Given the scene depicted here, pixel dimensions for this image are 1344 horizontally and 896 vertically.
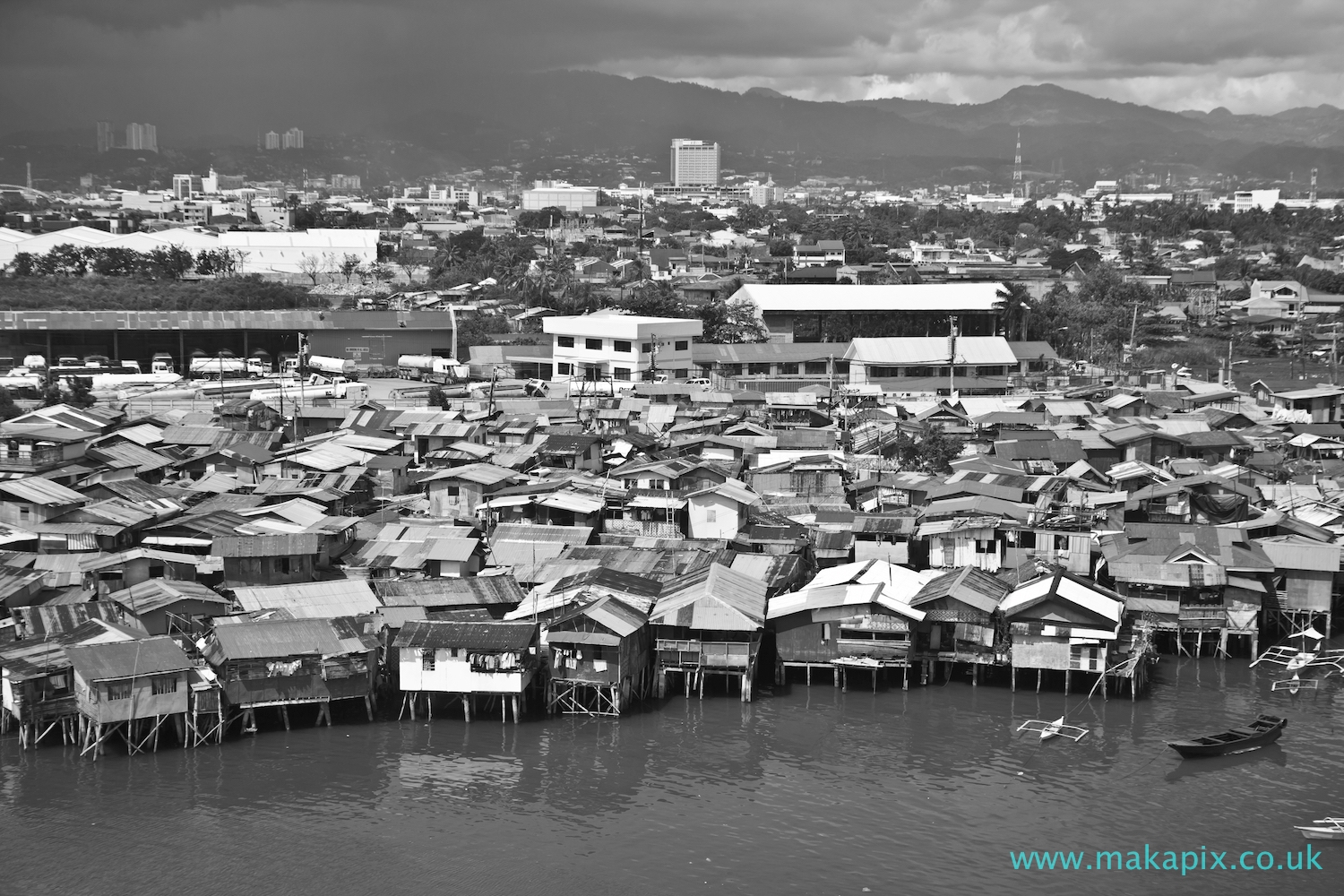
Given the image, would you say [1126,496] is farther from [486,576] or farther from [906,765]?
[486,576]

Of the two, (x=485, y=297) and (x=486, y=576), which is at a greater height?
(x=485, y=297)

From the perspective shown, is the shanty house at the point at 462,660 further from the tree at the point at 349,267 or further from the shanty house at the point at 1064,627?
the tree at the point at 349,267

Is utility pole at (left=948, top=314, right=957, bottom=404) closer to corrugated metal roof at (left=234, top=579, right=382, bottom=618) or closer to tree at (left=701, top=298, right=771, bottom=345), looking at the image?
tree at (left=701, top=298, right=771, bottom=345)

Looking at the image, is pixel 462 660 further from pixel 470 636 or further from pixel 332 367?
pixel 332 367

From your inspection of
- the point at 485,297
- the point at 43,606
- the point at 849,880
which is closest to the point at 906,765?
the point at 849,880

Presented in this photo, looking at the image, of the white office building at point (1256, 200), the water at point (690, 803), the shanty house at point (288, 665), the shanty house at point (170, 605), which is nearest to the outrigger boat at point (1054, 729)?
the water at point (690, 803)

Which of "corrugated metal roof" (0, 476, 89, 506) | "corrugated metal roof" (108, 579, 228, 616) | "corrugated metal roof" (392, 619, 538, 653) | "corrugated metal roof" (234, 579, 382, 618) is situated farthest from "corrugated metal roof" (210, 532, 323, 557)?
"corrugated metal roof" (0, 476, 89, 506)
